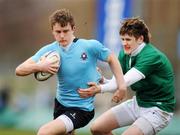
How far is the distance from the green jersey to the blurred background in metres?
7.74

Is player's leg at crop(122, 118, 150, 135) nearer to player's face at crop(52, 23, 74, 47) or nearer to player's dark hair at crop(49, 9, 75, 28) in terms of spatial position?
player's face at crop(52, 23, 74, 47)

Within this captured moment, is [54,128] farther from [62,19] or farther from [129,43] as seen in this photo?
[129,43]

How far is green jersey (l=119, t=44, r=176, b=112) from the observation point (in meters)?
11.8

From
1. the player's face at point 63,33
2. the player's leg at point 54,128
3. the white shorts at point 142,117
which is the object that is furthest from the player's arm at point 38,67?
the white shorts at point 142,117

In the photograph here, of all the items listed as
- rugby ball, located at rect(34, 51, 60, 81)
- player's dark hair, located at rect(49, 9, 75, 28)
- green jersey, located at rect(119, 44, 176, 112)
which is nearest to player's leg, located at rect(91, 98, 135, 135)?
green jersey, located at rect(119, 44, 176, 112)

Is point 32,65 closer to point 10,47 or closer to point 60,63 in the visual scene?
point 60,63

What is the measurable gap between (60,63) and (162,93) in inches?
53.9

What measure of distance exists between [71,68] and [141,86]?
3.07 feet

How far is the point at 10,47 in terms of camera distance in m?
36.0

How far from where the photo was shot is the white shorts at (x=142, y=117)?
39.3 ft

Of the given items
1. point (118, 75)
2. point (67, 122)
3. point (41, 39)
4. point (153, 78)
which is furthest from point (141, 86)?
point (41, 39)


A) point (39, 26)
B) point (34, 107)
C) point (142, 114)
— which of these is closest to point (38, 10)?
point (39, 26)

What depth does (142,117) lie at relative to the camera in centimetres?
1206

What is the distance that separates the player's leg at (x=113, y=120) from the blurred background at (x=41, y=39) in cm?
762
